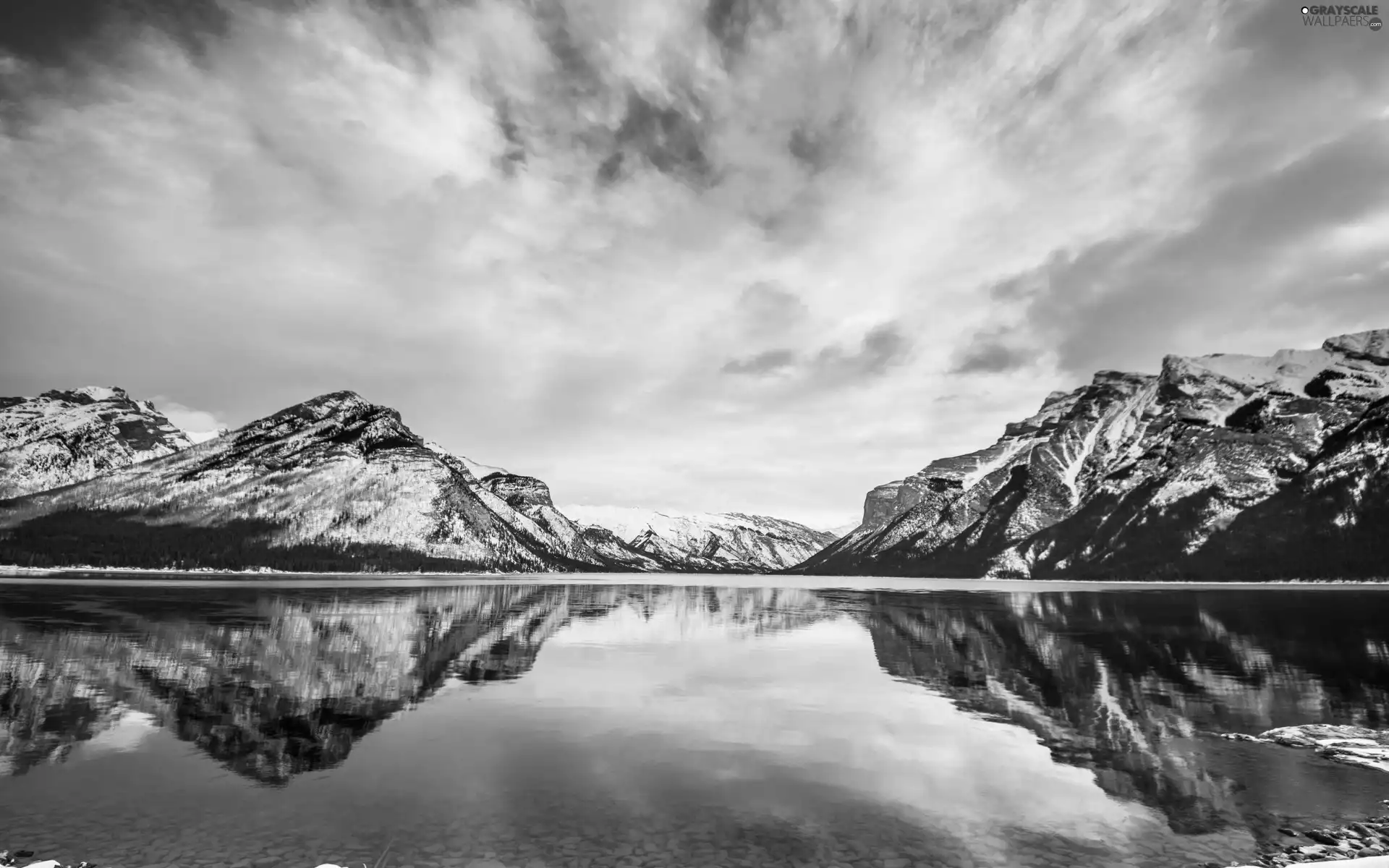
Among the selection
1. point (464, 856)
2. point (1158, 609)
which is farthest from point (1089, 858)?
point (1158, 609)

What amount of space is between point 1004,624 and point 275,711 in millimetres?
80883

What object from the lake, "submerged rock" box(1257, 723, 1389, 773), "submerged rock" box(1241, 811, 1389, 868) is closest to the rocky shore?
"submerged rock" box(1241, 811, 1389, 868)

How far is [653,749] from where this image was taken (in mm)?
29469

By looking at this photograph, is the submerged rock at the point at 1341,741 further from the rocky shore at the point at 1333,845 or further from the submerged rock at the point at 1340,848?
the submerged rock at the point at 1340,848

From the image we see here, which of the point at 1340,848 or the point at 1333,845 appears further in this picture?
the point at 1333,845

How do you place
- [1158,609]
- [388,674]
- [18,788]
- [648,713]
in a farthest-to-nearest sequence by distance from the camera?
[1158,609] → [388,674] → [648,713] → [18,788]

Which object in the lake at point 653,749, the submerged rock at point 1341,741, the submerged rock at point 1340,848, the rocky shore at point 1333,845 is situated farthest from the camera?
the submerged rock at point 1341,741

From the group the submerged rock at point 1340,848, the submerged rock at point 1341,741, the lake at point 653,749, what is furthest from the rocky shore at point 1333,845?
the submerged rock at point 1341,741

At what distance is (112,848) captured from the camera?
17969 mm

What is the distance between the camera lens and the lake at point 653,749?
63.7 ft

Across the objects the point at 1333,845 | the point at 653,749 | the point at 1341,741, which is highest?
the point at 1341,741

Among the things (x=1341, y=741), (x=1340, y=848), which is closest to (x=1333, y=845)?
(x=1340, y=848)

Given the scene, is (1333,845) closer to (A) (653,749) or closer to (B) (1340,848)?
(B) (1340,848)

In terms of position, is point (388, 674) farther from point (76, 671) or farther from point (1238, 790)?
point (1238, 790)
